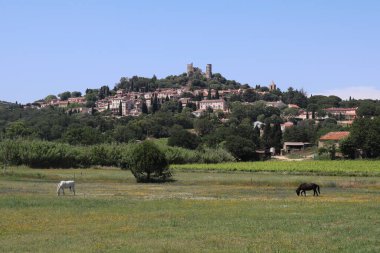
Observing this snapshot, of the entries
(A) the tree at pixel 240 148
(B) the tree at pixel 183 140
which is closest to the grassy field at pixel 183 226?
(A) the tree at pixel 240 148

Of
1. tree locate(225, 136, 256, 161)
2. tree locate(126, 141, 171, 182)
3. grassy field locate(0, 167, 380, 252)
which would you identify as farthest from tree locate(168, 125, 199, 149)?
grassy field locate(0, 167, 380, 252)

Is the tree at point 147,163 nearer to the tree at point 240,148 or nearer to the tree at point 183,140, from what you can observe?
the tree at point 240,148

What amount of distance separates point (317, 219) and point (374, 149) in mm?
113093

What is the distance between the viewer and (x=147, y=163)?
3073 inches

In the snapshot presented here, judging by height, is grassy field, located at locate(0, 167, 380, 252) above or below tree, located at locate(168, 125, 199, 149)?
below

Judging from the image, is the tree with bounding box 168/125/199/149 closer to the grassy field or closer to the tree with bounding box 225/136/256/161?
the tree with bounding box 225/136/256/161

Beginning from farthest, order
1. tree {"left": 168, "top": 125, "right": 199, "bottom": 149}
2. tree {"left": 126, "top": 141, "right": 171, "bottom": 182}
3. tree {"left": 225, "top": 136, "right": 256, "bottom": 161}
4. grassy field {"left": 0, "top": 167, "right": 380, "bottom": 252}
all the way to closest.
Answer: tree {"left": 168, "top": 125, "right": 199, "bottom": 149} → tree {"left": 225, "top": 136, "right": 256, "bottom": 161} → tree {"left": 126, "top": 141, "right": 171, "bottom": 182} → grassy field {"left": 0, "top": 167, "right": 380, "bottom": 252}

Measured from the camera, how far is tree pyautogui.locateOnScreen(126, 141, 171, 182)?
3078 inches

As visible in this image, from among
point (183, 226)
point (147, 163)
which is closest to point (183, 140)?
point (147, 163)

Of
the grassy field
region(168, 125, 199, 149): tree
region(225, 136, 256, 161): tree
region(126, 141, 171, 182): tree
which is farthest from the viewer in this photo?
region(168, 125, 199, 149): tree

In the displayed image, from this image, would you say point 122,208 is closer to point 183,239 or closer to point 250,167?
point 183,239

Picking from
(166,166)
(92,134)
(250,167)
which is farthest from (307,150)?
(166,166)

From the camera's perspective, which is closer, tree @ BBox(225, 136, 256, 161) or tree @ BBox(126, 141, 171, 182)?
tree @ BBox(126, 141, 171, 182)

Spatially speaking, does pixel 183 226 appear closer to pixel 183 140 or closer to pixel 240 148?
pixel 240 148
